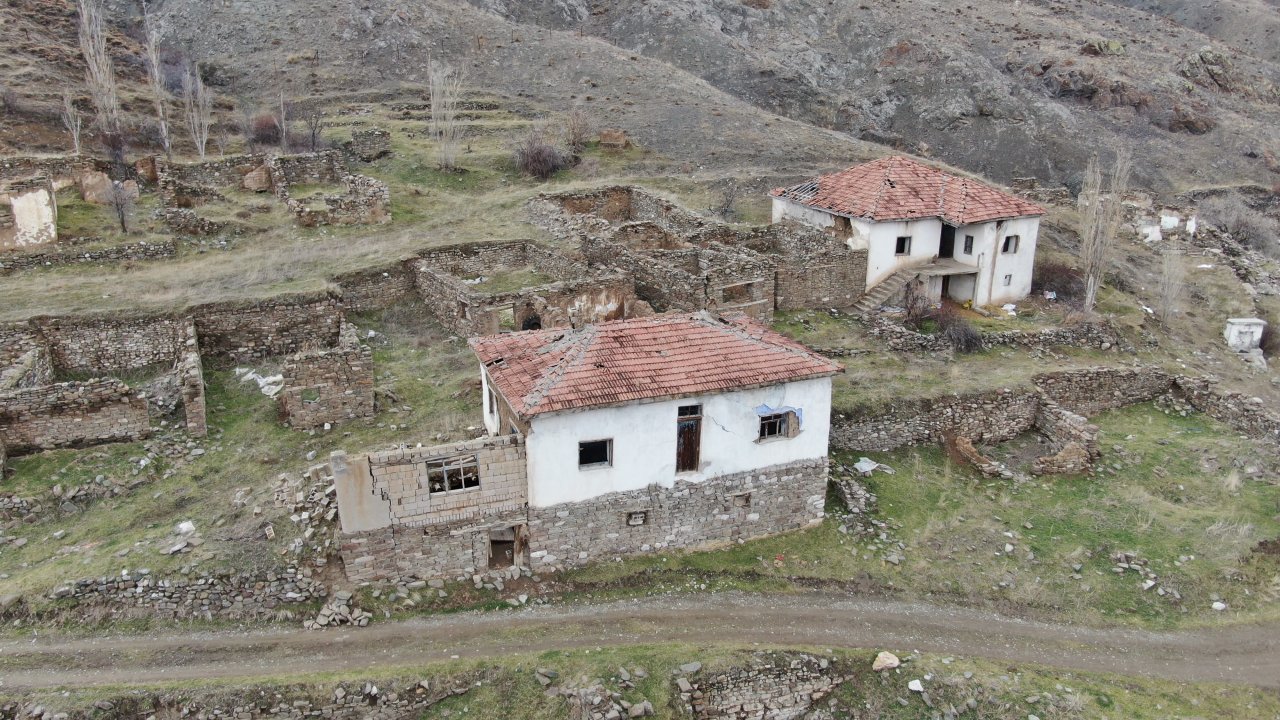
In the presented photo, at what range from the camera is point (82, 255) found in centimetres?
2262

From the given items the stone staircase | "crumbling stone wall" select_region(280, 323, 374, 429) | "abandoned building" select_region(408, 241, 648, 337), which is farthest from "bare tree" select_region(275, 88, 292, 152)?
the stone staircase

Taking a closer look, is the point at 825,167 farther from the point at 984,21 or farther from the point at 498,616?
the point at 984,21

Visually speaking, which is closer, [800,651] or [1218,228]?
[800,651]

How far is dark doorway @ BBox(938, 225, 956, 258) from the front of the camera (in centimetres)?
2523

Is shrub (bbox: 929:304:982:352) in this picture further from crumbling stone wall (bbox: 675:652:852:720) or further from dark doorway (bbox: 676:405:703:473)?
crumbling stone wall (bbox: 675:652:852:720)

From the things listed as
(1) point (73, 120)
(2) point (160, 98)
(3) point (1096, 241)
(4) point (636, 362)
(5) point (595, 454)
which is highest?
(2) point (160, 98)

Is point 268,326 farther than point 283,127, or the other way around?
point 283,127

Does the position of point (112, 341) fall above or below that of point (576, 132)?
Answer: below

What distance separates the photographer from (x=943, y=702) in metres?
11.9

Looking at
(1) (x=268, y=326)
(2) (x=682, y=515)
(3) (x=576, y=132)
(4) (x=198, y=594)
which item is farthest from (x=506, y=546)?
(3) (x=576, y=132)

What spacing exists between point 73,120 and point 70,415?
964 inches

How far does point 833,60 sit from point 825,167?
25891 millimetres

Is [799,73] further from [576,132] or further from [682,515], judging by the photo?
[682,515]

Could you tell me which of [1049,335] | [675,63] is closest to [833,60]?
[675,63]
